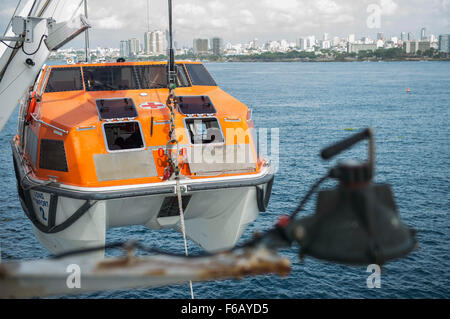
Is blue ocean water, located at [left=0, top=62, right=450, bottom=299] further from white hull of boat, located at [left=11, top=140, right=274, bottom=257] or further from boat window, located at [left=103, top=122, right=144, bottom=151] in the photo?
boat window, located at [left=103, top=122, right=144, bottom=151]

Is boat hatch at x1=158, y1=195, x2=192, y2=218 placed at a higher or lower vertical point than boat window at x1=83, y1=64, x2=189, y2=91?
lower

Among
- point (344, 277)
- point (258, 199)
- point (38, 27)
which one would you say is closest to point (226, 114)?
point (258, 199)

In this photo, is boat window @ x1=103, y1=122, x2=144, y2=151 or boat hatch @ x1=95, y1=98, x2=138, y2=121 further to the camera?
boat window @ x1=103, y1=122, x2=144, y2=151

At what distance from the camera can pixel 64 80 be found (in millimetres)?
12422

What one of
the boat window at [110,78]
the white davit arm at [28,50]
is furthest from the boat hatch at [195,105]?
the white davit arm at [28,50]

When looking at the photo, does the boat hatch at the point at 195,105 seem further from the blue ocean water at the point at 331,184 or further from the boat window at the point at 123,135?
the blue ocean water at the point at 331,184

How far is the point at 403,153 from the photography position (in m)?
32.5

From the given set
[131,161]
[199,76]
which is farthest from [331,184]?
[131,161]

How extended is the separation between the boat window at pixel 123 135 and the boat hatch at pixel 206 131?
1.14 m

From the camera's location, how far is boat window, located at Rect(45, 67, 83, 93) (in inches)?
483

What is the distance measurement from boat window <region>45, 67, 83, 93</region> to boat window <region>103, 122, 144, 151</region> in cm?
186

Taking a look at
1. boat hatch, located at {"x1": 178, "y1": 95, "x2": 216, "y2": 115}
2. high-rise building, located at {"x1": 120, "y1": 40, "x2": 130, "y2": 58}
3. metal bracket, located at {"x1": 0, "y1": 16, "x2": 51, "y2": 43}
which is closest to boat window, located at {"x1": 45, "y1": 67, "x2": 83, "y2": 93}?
high-rise building, located at {"x1": 120, "y1": 40, "x2": 130, "y2": 58}

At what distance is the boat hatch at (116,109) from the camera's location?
10.5 metres

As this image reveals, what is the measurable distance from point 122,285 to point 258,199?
25.1ft
